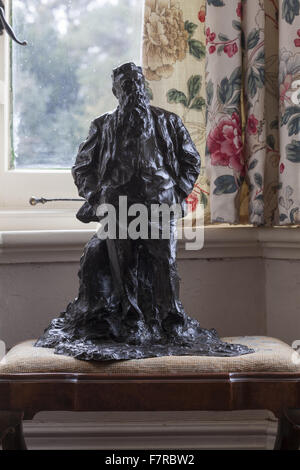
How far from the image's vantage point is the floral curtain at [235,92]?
1785 millimetres

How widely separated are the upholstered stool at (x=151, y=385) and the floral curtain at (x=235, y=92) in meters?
0.53

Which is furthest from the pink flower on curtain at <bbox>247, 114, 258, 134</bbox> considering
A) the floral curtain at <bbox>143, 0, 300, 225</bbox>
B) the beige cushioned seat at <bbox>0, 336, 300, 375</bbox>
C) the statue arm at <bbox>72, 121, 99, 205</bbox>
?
the beige cushioned seat at <bbox>0, 336, 300, 375</bbox>

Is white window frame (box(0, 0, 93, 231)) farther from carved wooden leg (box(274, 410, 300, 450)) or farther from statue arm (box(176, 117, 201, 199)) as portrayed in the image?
carved wooden leg (box(274, 410, 300, 450))

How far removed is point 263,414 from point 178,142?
0.83 metres

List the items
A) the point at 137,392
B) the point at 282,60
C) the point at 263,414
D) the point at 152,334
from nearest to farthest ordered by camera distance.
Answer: the point at 137,392, the point at 152,334, the point at 282,60, the point at 263,414

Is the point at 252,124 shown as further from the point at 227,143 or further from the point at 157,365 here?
the point at 157,365

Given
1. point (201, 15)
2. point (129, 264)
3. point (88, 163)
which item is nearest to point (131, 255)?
point (129, 264)

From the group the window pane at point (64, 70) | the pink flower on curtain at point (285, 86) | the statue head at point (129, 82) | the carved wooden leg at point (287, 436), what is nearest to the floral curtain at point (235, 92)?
the pink flower on curtain at point (285, 86)

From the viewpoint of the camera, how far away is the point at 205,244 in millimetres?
1926

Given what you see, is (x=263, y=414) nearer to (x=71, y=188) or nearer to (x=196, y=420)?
(x=196, y=420)

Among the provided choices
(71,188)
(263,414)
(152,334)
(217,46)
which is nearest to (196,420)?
(263,414)

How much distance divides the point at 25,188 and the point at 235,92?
2.20 ft

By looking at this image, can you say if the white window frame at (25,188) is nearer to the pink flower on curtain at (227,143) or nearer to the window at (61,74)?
the window at (61,74)

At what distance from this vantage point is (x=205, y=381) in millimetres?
1353
